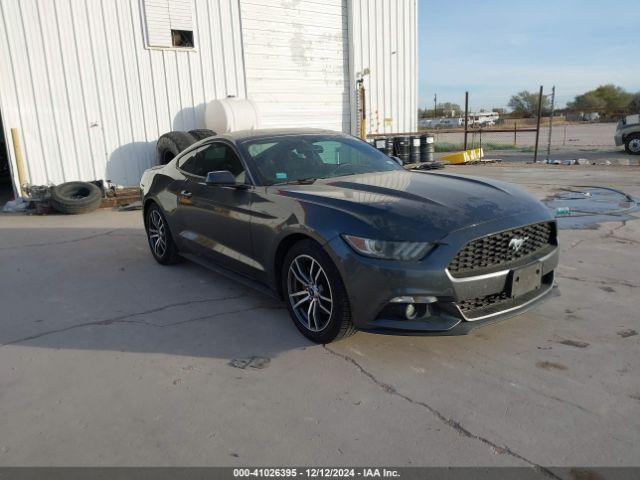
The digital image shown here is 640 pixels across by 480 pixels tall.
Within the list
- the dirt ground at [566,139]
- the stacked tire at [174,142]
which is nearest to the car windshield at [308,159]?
the stacked tire at [174,142]

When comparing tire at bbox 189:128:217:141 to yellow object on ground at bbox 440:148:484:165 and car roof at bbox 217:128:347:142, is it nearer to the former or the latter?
car roof at bbox 217:128:347:142

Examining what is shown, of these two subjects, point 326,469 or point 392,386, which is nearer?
point 326,469

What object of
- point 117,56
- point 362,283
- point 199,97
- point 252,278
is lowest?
point 252,278

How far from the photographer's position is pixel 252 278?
14.0 feet

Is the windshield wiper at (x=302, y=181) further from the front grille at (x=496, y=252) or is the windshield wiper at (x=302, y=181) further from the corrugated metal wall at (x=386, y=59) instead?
the corrugated metal wall at (x=386, y=59)

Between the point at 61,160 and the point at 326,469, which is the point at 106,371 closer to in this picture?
the point at 326,469

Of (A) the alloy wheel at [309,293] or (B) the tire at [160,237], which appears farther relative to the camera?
(B) the tire at [160,237]

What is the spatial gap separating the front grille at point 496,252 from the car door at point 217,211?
1688 mm

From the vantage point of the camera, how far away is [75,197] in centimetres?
1011

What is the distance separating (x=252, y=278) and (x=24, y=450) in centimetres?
205

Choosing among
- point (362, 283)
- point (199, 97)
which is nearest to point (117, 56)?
point (199, 97)

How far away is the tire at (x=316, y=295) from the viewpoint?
3332mm

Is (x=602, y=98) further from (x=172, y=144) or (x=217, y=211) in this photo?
(x=217, y=211)

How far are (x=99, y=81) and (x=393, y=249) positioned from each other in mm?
9844
